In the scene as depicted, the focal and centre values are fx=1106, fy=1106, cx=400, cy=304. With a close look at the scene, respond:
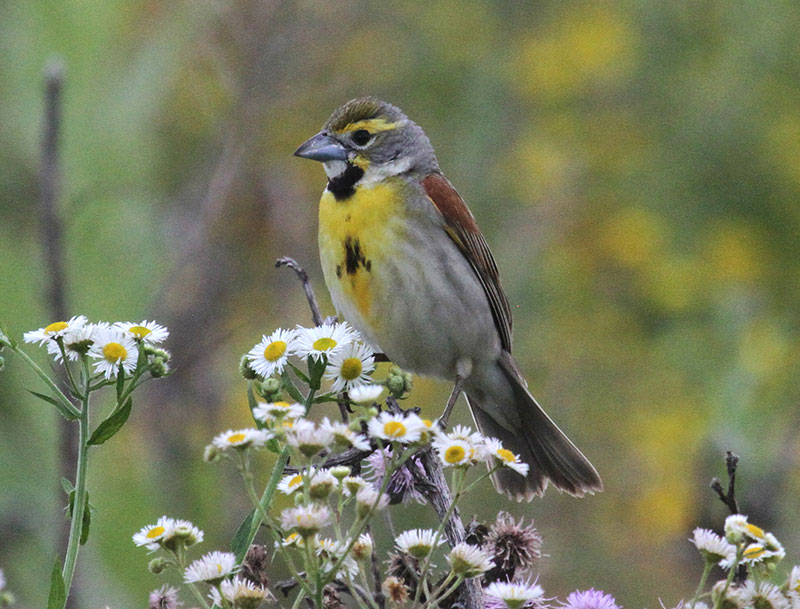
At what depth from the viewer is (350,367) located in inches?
76.9

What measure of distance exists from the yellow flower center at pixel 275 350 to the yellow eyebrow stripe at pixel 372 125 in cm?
183

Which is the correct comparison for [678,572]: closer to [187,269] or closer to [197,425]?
[197,425]

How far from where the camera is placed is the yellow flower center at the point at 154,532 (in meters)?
1.58

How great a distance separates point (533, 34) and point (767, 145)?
1.74 metres

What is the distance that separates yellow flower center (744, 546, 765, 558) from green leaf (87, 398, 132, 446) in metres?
0.92

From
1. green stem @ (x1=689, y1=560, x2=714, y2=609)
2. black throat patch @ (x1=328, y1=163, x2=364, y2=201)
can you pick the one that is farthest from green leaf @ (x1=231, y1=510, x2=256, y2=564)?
black throat patch @ (x1=328, y1=163, x2=364, y2=201)

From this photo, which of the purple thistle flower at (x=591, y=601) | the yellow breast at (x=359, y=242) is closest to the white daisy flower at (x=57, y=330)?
the purple thistle flower at (x=591, y=601)

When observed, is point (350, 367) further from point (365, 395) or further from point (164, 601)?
point (164, 601)

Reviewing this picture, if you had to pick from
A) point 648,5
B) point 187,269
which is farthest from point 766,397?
point 648,5

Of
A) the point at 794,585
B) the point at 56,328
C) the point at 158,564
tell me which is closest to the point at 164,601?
the point at 158,564

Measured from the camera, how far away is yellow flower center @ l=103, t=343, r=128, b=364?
172 cm

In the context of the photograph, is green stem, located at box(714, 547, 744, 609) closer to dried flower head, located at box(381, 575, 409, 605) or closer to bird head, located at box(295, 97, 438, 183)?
dried flower head, located at box(381, 575, 409, 605)

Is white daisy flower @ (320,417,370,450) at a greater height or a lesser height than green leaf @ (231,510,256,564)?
greater

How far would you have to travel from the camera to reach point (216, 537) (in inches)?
156
